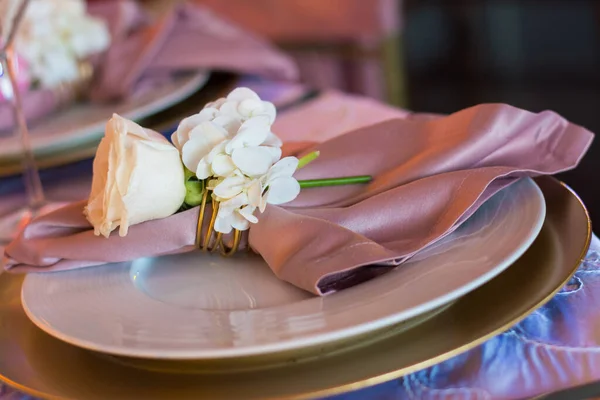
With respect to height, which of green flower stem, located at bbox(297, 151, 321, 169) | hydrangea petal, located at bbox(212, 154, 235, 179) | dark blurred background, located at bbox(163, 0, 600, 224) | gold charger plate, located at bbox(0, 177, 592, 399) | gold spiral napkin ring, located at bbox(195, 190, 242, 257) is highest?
hydrangea petal, located at bbox(212, 154, 235, 179)

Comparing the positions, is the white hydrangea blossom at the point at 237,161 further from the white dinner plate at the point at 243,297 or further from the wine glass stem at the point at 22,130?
the wine glass stem at the point at 22,130

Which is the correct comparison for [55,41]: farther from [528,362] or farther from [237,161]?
[528,362]

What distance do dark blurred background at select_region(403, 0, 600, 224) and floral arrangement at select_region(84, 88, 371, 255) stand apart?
251 centimetres

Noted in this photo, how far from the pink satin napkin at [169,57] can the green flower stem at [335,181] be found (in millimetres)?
542

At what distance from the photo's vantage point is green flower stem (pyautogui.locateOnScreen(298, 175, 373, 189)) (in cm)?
59

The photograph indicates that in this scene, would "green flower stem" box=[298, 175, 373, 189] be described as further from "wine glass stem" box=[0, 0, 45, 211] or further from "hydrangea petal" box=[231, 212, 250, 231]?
"wine glass stem" box=[0, 0, 45, 211]

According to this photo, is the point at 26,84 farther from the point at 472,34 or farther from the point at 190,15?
the point at 472,34

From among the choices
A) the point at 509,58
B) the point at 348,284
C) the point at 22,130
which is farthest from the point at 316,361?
the point at 509,58

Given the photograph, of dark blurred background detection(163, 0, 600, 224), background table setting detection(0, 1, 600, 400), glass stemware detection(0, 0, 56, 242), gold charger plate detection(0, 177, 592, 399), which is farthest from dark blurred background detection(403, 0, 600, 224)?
gold charger plate detection(0, 177, 592, 399)

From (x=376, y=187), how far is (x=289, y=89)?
1.82 feet

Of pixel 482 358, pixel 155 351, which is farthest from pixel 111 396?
pixel 482 358

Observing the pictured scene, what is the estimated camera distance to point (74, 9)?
1.02 m

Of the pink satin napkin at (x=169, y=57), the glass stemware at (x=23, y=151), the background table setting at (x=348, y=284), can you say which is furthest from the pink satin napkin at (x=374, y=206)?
the pink satin napkin at (x=169, y=57)

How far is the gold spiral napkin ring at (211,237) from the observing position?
0.55 meters
